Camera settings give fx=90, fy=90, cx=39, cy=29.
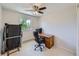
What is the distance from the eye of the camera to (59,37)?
56.8 inches

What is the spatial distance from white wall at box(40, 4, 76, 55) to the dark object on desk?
0.41 meters

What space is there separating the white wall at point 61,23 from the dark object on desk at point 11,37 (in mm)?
412

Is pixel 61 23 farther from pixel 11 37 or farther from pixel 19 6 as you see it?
pixel 11 37

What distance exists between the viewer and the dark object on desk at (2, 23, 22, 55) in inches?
51.8

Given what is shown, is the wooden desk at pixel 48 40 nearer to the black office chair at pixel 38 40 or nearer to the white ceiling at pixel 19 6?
the black office chair at pixel 38 40

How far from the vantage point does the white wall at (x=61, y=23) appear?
1.34 metres

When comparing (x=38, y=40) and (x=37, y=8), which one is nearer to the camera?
(x=37, y=8)

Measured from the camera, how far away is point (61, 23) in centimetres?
142

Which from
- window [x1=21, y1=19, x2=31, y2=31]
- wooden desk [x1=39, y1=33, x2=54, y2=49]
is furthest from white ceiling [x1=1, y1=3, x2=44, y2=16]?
wooden desk [x1=39, y1=33, x2=54, y2=49]

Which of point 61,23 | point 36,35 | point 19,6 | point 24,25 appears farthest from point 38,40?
point 19,6

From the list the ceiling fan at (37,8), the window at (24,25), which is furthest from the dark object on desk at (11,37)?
the ceiling fan at (37,8)

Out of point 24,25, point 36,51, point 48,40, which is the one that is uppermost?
point 24,25

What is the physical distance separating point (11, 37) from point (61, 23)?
0.80 metres

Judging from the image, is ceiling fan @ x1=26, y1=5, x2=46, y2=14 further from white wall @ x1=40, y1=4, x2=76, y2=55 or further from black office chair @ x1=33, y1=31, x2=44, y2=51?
black office chair @ x1=33, y1=31, x2=44, y2=51
